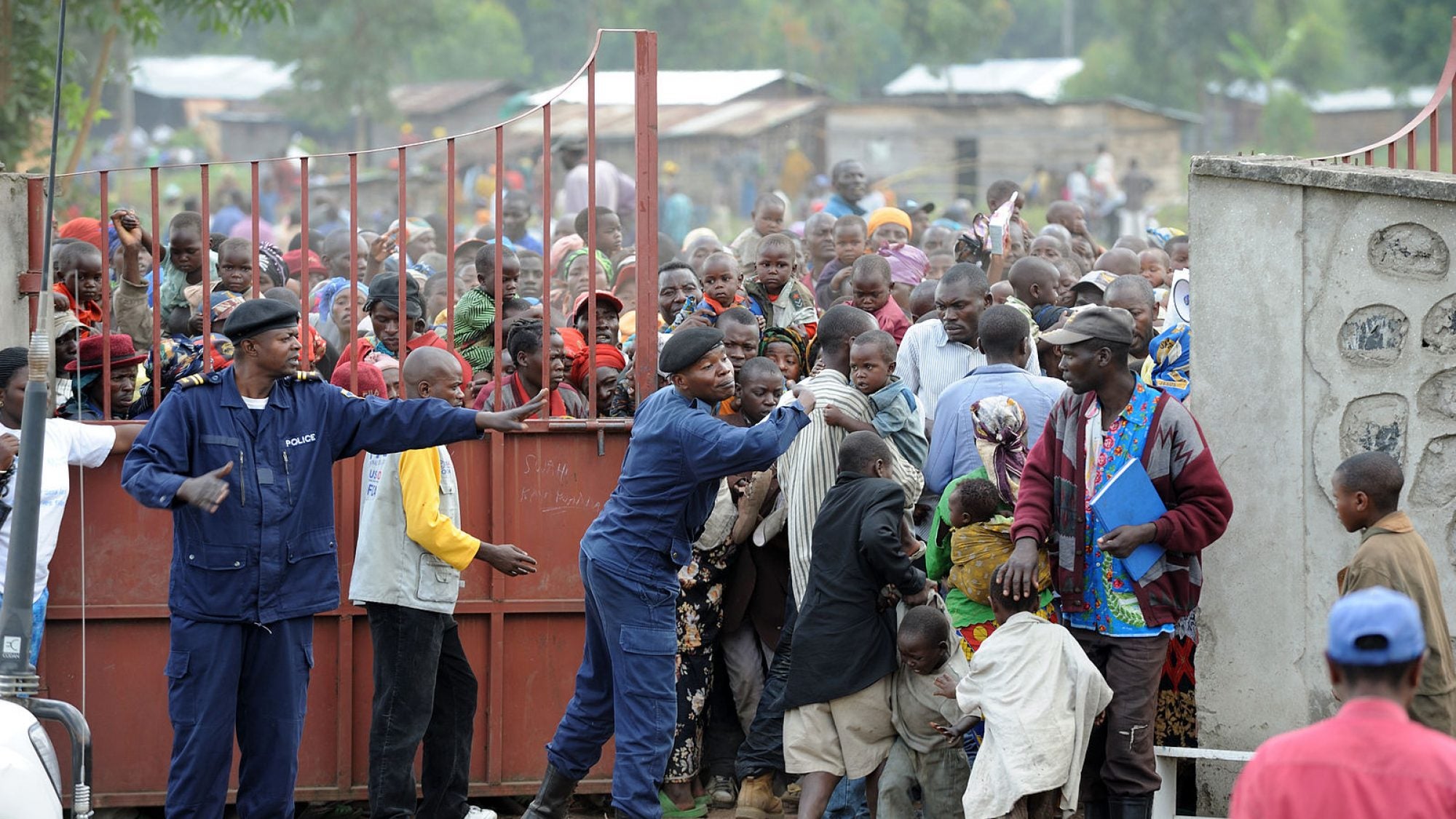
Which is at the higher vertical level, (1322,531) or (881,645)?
(1322,531)

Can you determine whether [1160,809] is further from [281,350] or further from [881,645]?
[281,350]

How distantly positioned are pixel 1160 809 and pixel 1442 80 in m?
3.37

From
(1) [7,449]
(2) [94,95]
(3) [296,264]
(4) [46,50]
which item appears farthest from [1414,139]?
(2) [94,95]

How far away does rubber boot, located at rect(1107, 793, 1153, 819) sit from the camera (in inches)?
216

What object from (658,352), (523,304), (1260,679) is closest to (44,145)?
(523,304)

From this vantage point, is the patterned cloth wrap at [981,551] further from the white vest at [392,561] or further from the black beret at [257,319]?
the black beret at [257,319]

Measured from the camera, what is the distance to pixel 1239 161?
19.1ft

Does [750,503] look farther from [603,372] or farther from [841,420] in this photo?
[603,372]

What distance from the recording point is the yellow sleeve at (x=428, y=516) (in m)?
5.79

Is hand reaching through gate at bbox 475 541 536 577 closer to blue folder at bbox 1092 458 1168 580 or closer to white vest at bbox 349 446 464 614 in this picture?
white vest at bbox 349 446 464 614

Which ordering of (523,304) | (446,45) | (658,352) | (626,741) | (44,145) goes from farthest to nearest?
(446,45), (44,145), (523,304), (658,352), (626,741)

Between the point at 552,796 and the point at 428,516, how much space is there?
112 centimetres

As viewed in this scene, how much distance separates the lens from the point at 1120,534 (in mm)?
5328

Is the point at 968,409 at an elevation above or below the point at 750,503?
above
